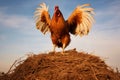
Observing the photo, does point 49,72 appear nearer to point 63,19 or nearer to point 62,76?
point 62,76

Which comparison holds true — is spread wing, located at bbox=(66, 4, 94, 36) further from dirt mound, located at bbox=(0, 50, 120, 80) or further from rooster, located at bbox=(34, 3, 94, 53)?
dirt mound, located at bbox=(0, 50, 120, 80)

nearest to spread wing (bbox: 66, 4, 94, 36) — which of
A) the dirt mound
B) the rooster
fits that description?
the rooster

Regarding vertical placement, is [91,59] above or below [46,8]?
below

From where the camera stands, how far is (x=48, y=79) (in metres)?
10.5

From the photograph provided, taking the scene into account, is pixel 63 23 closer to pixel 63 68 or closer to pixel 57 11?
pixel 57 11

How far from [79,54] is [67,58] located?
82cm

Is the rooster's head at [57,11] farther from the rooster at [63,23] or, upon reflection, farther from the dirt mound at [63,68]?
the dirt mound at [63,68]

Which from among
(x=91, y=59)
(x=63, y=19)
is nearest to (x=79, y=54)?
(x=91, y=59)

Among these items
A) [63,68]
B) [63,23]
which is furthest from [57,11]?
[63,68]

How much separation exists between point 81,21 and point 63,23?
135 centimetres

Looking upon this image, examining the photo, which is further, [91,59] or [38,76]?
[91,59]

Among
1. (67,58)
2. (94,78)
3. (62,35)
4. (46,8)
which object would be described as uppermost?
(46,8)

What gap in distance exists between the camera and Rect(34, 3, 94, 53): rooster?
13.8 meters

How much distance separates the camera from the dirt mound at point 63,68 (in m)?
10.5
